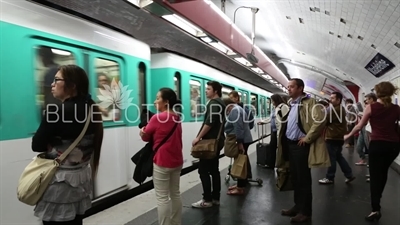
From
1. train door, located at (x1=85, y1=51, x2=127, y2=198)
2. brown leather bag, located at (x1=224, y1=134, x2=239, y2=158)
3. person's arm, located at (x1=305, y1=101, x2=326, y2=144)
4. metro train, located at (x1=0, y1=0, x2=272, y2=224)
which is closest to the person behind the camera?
metro train, located at (x1=0, y1=0, x2=272, y2=224)

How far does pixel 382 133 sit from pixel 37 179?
336 centimetres

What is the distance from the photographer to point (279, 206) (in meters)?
4.18

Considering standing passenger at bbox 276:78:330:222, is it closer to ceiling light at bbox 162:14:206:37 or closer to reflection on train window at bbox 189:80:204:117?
ceiling light at bbox 162:14:206:37

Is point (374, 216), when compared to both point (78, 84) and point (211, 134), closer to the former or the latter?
point (211, 134)

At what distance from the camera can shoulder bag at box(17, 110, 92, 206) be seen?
5.69 feet

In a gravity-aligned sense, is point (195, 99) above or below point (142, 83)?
below

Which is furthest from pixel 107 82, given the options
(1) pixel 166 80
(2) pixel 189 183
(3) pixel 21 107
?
(2) pixel 189 183

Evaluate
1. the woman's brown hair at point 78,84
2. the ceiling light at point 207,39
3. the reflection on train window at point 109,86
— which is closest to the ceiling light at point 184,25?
the ceiling light at point 207,39

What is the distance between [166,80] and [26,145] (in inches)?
118

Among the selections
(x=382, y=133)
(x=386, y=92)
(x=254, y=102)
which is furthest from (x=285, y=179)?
(x=254, y=102)

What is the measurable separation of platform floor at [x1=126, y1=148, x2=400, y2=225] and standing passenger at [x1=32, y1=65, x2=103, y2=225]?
1.73m

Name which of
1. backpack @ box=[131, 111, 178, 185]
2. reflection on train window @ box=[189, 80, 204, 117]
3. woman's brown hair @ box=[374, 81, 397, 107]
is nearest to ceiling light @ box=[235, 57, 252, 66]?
reflection on train window @ box=[189, 80, 204, 117]

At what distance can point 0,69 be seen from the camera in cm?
242

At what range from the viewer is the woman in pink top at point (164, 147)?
2945mm
